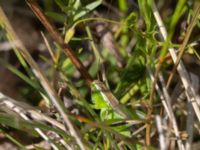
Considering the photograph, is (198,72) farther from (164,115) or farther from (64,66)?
(64,66)

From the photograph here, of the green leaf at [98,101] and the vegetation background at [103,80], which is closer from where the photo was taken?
the vegetation background at [103,80]

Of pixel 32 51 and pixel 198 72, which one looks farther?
pixel 32 51

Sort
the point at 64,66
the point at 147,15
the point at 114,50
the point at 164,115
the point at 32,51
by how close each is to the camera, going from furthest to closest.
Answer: the point at 32,51 → the point at 114,50 → the point at 64,66 → the point at 164,115 → the point at 147,15

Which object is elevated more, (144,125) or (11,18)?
(11,18)

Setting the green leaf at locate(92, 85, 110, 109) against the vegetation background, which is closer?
the vegetation background

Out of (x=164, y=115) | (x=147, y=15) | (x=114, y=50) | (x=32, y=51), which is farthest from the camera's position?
(x=32, y=51)

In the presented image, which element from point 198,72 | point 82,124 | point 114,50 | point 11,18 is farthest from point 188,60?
point 11,18

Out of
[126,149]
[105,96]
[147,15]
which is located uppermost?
[147,15]
